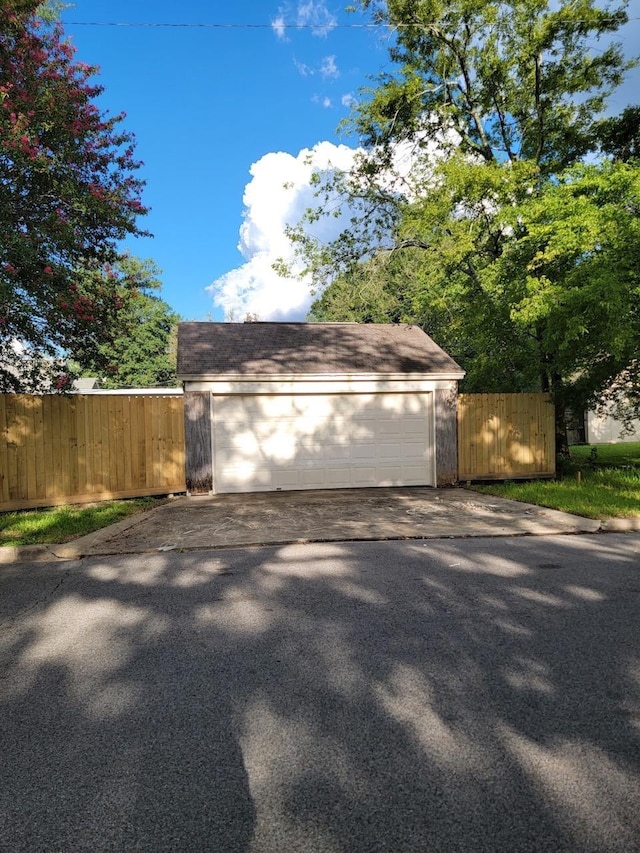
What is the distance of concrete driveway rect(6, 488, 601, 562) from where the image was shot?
6.53 metres

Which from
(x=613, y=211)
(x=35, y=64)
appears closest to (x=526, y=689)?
(x=613, y=211)

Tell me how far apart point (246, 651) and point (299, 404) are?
8.43 metres

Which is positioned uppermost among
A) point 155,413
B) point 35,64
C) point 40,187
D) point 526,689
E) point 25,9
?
point 25,9

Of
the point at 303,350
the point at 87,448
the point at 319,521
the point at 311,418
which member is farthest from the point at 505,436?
the point at 87,448

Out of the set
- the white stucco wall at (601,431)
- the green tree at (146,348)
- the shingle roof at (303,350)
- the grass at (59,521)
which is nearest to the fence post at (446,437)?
the shingle roof at (303,350)

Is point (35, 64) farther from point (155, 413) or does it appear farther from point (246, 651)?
point (246, 651)

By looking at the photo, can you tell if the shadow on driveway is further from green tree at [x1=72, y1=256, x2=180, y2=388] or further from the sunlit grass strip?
green tree at [x1=72, y1=256, x2=180, y2=388]

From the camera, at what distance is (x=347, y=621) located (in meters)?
3.84

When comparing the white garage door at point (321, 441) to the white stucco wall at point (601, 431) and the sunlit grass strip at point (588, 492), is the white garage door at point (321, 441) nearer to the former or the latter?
the sunlit grass strip at point (588, 492)

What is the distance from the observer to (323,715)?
2.60 m

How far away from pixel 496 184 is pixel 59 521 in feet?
37.3

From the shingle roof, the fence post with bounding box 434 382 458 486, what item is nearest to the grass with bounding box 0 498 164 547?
the shingle roof

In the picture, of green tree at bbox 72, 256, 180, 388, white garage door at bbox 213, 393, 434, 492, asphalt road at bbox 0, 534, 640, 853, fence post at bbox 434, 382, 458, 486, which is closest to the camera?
asphalt road at bbox 0, 534, 640, 853

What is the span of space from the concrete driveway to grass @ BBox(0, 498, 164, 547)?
10.6 inches
